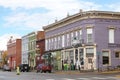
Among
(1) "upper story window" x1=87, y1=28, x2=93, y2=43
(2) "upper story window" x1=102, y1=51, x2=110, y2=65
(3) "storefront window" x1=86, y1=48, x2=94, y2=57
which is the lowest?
(2) "upper story window" x1=102, y1=51, x2=110, y2=65

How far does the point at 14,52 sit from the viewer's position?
118812 millimetres

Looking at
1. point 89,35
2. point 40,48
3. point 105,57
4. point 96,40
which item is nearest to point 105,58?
point 105,57

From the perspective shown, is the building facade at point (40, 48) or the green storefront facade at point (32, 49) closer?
the building facade at point (40, 48)

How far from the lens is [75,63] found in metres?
69.1

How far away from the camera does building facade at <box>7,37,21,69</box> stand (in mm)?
115125

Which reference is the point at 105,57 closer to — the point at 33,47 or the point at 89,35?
the point at 89,35

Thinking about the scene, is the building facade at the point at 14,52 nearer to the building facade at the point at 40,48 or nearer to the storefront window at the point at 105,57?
the building facade at the point at 40,48

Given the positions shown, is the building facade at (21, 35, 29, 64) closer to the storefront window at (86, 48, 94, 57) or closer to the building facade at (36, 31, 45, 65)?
the building facade at (36, 31, 45, 65)

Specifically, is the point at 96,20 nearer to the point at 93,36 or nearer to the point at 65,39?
the point at 93,36

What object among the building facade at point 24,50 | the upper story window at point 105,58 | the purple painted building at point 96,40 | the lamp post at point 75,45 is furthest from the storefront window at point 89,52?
the building facade at point 24,50

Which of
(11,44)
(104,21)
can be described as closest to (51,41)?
(104,21)

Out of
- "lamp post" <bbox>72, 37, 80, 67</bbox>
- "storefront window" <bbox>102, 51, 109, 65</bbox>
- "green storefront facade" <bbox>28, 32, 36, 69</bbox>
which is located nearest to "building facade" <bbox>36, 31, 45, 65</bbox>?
"green storefront facade" <bbox>28, 32, 36, 69</bbox>

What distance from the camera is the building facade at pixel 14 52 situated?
378ft

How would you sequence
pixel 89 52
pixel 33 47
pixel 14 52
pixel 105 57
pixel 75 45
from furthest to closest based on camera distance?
1. pixel 14 52
2. pixel 33 47
3. pixel 75 45
4. pixel 89 52
5. pixel 105 57
